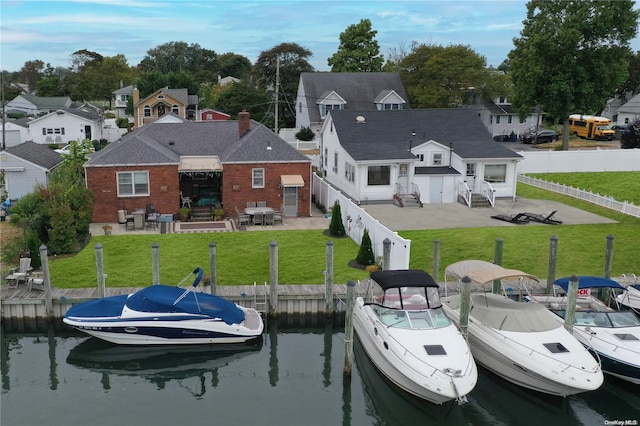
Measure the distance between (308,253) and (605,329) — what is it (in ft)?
41.2

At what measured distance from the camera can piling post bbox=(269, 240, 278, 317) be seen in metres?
20.9

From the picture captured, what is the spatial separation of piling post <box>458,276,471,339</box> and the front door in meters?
17.3

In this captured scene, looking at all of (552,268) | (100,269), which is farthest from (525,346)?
(100,269)

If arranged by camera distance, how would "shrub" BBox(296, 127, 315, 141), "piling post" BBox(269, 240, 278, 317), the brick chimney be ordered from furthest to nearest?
"shrub" BBox(296, 127, 315, 141) → the brick chimney → "piling post" BBox(269, 240, 278, 317)

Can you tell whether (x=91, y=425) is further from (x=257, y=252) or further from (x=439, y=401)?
(x=257, y=252)

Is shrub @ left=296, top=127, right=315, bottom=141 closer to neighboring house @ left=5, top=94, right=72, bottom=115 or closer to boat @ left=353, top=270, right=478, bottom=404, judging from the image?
boat @ left=353, top=270, right=478, bottom=404

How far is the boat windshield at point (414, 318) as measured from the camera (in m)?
17.5

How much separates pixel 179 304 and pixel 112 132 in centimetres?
5434

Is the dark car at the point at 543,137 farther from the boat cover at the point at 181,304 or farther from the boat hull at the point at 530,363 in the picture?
the boat cover at the point at 181,304

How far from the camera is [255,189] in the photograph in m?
34.0

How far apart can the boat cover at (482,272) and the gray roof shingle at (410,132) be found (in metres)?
16.3

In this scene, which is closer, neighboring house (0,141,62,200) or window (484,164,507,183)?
neighboring house (0,141,62,200)

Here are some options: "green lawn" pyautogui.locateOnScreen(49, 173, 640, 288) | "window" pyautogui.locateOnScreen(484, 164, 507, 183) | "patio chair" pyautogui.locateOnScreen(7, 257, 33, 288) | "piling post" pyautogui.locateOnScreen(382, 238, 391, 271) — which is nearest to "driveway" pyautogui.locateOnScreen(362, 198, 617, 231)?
"green lawn" pyautogui.locateOnScreen(49, 173, 640, 288)

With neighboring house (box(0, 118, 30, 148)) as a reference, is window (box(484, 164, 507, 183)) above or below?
below
